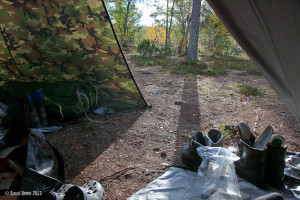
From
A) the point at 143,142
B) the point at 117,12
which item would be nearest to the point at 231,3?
the point at 143,142

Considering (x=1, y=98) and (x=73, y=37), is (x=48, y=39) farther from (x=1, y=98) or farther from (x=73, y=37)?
(x=1, y=98)

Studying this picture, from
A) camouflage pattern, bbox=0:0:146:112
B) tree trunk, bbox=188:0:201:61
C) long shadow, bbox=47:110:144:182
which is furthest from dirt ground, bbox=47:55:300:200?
tree trunk, bbox=188:0:201:61

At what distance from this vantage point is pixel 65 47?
10.2 ft

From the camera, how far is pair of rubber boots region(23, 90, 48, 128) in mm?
2604

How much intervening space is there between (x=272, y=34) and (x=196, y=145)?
1.12 metres

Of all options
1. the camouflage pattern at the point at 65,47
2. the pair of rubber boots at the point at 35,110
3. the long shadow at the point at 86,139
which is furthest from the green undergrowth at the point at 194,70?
the pair of rubber boots at the point at 35,110

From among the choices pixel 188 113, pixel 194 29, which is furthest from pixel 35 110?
pixel 194 29

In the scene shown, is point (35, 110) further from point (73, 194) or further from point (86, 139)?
point (73, 194)

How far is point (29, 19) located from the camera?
9.41 ft

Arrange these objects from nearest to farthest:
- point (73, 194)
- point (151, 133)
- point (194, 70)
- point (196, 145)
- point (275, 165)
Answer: point (73, 194), point (275, 165), point (196, 145), point (151, 133), point (194, 70)

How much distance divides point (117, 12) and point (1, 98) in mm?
16223

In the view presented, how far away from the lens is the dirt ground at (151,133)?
1.99 metres

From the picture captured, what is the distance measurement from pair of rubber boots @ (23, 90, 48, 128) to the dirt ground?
0.80ft

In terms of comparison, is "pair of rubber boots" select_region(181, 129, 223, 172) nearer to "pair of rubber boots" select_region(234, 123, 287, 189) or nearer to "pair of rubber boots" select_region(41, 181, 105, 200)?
"pair of rubber boots" select_region(234, 123, 287, 189)
